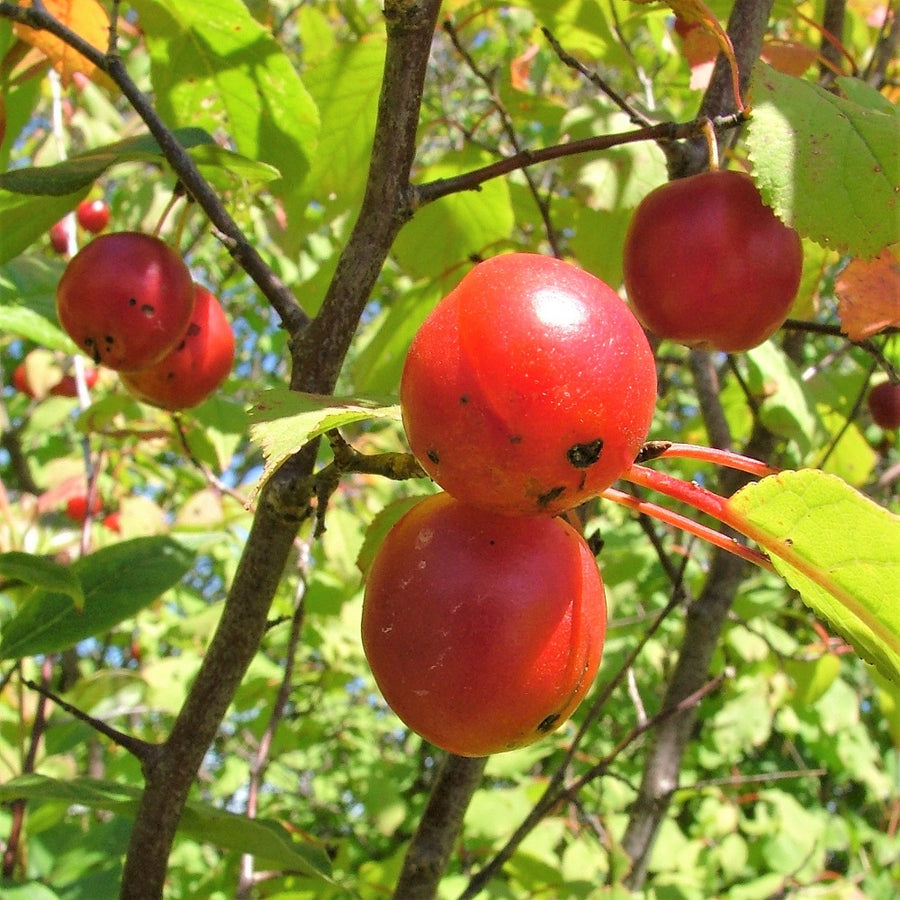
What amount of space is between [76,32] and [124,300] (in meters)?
0.64

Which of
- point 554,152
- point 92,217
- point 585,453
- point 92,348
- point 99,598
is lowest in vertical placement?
point 585,453

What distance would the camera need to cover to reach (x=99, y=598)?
4.02ft

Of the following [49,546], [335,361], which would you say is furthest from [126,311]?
[49,546]

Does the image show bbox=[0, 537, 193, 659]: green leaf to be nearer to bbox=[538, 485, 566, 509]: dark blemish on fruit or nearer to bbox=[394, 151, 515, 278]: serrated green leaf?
bbox=[394, 151, 515, 278]: serrated green leaf

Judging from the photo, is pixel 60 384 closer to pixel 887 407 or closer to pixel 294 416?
pixel 887 407

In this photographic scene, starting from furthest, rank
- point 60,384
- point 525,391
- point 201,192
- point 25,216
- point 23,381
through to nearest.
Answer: point 23,381
point 60,384
point 25,216
point 201,192
point 525,391

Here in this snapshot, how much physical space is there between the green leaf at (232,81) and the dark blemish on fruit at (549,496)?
0.89 meters

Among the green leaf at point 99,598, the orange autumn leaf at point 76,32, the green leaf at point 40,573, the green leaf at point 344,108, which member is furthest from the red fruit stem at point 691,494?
the orange autumn leaf at point 76,32

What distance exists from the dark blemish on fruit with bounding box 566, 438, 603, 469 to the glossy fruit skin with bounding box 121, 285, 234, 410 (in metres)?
0.94

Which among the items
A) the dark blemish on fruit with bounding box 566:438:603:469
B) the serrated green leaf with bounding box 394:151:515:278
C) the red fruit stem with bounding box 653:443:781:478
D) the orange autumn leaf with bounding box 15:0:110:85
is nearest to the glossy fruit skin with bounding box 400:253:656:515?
the dark blemish on fruit with bounding box 566:438:603:469

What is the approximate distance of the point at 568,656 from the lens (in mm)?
668

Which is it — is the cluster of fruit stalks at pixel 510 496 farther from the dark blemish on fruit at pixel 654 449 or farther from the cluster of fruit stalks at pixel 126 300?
the cluster of fruit stalks at pixel 126 300

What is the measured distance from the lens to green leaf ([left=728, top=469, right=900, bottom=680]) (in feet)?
2.04

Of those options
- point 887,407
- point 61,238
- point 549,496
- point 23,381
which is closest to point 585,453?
point 549,496
